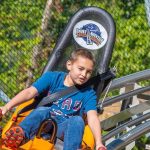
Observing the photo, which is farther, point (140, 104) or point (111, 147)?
point (140, 104)

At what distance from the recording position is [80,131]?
4.30 meters

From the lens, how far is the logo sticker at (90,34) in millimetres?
5352

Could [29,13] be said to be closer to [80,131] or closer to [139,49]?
[139,49]

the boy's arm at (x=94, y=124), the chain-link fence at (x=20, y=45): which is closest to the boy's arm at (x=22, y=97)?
the boy's arm at (x=94, y=124)

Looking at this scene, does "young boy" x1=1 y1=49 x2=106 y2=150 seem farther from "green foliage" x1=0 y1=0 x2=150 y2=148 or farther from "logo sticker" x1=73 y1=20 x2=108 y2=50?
"green foliage" x1=0 y1=0 x2=150 y2=148

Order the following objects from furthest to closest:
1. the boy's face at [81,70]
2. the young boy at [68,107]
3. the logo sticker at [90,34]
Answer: the logo sticker at [90,34]
the boy's face at [81,70]
the young boy at [68,107]

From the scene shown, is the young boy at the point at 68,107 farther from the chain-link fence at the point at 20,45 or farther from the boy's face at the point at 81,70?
the chain-link fence at the point at 20,45

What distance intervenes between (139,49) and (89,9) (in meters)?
3.02

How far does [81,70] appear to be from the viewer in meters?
4.54

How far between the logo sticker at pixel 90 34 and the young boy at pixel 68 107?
25.5 inches

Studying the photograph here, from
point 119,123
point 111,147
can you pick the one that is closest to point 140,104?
point 119,123

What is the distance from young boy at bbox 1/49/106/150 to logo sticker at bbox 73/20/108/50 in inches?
25.5

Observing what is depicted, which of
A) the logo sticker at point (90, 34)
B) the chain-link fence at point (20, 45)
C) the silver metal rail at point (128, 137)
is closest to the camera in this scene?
the logo sticker at point (90, 34)

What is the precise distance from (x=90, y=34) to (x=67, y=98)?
3.09 feet
